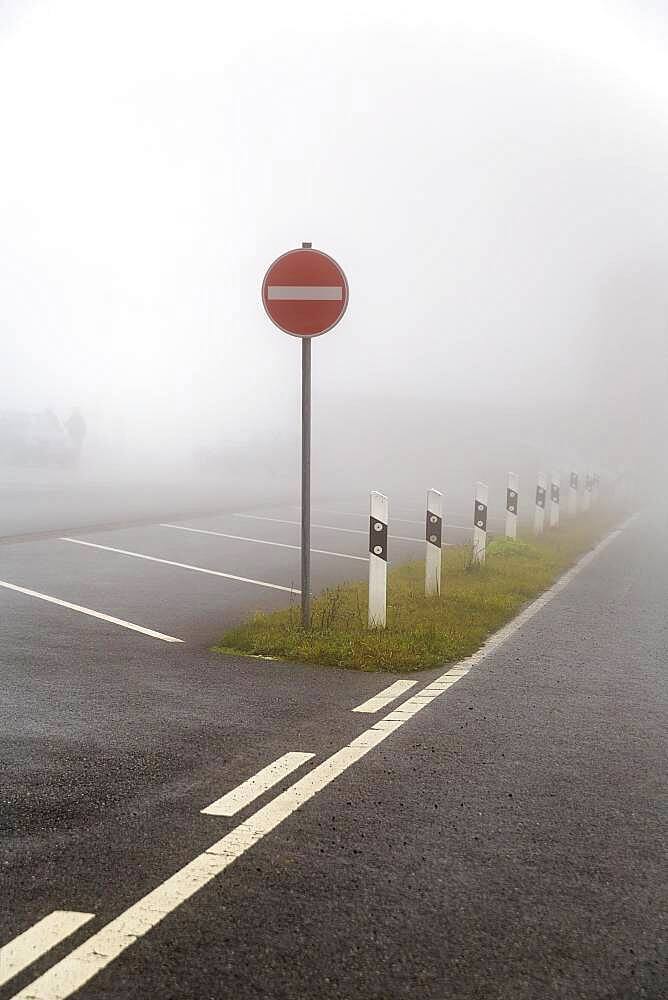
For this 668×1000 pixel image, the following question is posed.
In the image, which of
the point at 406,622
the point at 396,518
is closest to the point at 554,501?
the point at 396,518

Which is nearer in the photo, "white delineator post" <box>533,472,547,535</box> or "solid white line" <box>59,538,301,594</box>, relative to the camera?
"solid white line" <box>59,538,301,594</box>

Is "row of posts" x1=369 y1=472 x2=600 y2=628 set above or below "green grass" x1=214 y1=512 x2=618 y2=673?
above

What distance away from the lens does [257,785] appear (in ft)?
14.2

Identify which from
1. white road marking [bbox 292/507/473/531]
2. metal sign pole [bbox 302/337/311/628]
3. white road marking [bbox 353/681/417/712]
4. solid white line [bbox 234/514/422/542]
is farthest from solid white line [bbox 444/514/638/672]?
white road marking [bbox 292/507/473/531]

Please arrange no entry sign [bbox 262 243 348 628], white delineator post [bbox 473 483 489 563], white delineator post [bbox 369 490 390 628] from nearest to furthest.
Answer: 1. no entry sign [bbox 262 243 348 628]
2. white delineator post [bbox 369 490 390 628]
3. white delineator post [bbox 473 483 489 563]

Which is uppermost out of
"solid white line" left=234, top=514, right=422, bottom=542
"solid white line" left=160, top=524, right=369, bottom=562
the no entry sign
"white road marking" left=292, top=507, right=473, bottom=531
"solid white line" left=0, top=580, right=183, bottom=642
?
the no entry sign

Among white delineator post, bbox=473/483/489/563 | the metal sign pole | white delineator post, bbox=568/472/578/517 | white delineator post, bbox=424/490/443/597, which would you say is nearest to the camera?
the metal sign pole

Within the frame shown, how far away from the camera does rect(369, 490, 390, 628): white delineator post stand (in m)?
7.94

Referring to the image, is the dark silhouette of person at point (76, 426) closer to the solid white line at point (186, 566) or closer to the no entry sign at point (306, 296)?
the solid white line at point (186, 566)

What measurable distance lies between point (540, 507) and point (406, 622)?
11.0 metres

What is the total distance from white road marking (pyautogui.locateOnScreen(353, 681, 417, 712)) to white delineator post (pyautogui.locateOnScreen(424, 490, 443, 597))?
3.36m

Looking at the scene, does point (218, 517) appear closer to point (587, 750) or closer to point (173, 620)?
point (173, 620)

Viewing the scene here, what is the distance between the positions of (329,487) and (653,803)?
98.9 ft

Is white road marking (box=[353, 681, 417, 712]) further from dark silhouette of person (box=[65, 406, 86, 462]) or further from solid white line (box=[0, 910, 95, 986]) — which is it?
dark silhouette of person (box=[65, 406, 86, 462])
